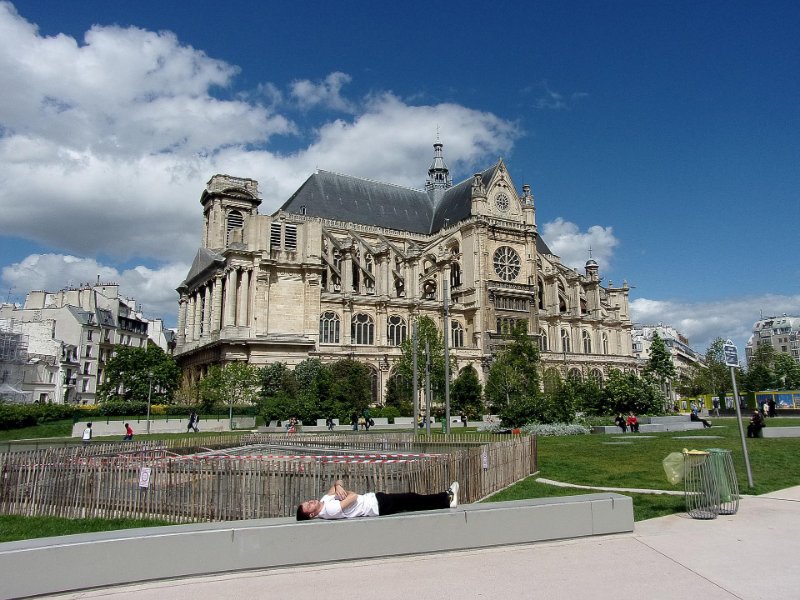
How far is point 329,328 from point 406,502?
1783 inches

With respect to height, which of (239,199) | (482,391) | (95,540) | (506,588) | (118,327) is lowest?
(506,588)

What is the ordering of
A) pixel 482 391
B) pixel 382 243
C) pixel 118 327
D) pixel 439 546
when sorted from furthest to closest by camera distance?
pixel 118 327
pixel 382 243
pixel 482 391
pixel 439 546

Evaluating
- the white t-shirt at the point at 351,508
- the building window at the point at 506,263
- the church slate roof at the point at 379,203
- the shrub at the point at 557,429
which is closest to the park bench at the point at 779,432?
the shrub at the point at 557,429

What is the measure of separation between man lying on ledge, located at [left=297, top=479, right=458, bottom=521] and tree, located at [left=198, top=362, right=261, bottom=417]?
115ft

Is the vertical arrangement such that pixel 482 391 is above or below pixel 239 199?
below

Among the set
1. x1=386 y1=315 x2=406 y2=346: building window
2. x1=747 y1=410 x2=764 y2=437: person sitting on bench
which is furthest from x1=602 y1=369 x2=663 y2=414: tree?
x1=386 y1=315 x2=406 y2=346: building window

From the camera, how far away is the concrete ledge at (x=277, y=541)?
20.4 ft

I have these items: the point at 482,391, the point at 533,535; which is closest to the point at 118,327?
the point at 482,391

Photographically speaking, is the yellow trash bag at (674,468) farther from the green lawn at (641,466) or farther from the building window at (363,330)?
the building window at (363,330)

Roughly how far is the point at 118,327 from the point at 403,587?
74.5 metres

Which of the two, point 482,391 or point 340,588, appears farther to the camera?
point 482,391

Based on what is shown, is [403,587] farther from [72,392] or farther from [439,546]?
[72,392]

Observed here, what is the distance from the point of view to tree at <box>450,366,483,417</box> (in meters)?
48.8

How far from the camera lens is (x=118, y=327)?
72.9 m
